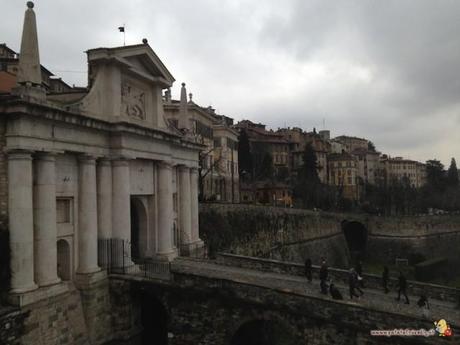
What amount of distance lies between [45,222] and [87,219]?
239cm

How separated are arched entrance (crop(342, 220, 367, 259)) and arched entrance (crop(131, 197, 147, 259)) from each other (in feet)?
140

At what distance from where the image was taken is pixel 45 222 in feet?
47.0

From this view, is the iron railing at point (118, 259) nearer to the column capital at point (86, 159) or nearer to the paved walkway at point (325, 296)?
the paved walkway at point (325, 296)

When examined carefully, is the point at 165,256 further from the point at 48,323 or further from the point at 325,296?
the point at 325,296

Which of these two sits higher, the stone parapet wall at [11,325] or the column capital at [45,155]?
the column capital at [45,155]

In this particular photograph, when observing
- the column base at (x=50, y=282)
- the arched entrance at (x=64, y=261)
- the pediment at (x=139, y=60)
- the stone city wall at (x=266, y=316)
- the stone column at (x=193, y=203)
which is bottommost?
the stone city wall at (x=266, y=316)

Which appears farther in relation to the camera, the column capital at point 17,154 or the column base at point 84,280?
the column base at point 84,280

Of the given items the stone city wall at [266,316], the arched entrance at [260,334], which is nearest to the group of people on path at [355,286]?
the stone city wall at [266,316]

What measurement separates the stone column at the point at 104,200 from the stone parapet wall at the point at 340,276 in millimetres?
6555

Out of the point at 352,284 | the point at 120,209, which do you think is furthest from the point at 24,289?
the point at 352,284

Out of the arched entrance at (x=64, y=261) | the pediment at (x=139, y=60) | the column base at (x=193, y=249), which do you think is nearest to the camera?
the arched entrance at (x=64, y=261)

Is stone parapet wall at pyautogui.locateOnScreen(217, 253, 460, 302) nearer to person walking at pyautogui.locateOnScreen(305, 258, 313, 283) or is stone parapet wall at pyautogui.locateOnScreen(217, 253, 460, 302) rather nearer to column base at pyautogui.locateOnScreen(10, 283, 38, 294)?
person walking at pyautogui.locateOnScreen(305, 258, 313, 283)

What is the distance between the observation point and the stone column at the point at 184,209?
80.8ft

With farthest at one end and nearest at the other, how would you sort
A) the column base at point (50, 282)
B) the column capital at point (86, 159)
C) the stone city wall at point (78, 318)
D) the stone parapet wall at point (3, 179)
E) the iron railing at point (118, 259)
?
1. the iron railing at point (118, 259)
2. the column capital at point (86, 159)
3. the column base at point (50, 282)
4. the stone parapet wall at point (3, 179)
5. the stone city wall at point (78, 318)
